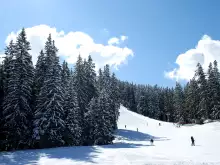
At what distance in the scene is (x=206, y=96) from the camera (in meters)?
75.1

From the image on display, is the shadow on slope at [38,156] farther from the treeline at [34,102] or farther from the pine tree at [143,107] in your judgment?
the pine tree at [143,107]

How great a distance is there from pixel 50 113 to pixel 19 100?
4632 millimetres

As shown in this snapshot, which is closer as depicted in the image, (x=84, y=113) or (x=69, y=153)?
(x=69, y=153)

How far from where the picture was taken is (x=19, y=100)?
3706 cm

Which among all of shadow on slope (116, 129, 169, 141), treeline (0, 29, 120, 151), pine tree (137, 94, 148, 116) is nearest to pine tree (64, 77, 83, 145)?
treeline (0, 29, 120, 151)

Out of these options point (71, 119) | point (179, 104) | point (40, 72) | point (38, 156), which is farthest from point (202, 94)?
point (38, 156)

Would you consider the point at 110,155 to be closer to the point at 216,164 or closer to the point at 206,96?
the point at 216,164

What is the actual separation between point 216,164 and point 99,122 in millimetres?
26305

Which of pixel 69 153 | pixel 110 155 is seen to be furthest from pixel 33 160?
pixel 110 155

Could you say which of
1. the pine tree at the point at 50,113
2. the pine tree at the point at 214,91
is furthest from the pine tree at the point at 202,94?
the pine tree at the point at 50,113

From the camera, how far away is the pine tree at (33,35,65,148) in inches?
1510

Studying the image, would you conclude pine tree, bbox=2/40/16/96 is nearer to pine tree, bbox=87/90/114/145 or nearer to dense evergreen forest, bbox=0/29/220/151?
dense evergreen forest, bbox=0/29/220/151

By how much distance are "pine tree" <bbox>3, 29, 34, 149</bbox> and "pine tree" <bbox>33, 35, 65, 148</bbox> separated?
58.9 inches

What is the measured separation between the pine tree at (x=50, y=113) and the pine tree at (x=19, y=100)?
4.90 ft
